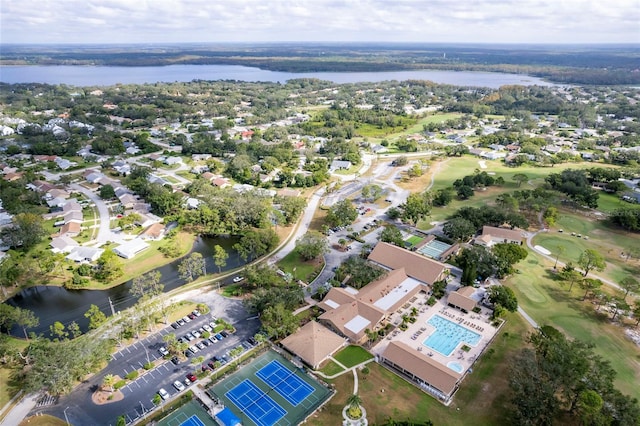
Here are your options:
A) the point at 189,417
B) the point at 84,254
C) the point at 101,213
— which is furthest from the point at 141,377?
the point at 101,213

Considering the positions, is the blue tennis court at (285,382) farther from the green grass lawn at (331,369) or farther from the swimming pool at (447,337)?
the swimming pool at (447,337)

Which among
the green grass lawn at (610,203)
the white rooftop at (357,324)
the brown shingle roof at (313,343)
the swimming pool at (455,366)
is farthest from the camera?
the green grass lawn at (610,203)

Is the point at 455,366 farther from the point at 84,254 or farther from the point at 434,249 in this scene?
the point at 84,254

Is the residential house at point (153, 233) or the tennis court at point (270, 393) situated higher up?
the residential house at point (153, 233)

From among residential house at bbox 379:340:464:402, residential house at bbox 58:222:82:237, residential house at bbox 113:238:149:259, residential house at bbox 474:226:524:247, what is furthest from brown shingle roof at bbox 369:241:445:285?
residential house at bbox 58:222:82:237

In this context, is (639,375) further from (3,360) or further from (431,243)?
(3,360)

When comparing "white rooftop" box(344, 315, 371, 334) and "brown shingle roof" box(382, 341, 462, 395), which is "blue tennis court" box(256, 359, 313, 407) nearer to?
"white rooftop" box(344, 315, 371, 334)

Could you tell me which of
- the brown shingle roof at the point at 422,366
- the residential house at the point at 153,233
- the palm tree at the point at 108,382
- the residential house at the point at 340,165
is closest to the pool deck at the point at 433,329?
the brown shingle roof at the point at 422,366
